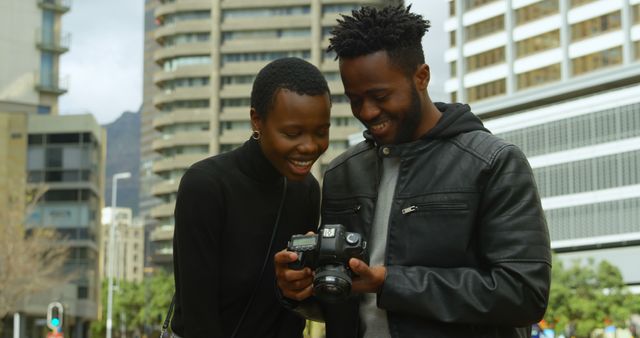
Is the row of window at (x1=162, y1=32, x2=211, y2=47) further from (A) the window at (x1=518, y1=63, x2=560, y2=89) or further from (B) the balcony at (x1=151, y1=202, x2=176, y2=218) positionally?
(A) the window at (x1=518, y1=63, x2=560, y2=89)

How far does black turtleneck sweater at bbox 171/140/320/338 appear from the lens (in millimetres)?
3779

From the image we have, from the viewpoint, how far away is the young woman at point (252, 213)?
12.1ft

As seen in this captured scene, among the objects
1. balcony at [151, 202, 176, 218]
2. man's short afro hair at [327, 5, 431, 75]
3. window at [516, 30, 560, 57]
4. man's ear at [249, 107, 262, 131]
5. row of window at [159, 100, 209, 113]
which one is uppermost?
window at [516, 30, 560, 57]

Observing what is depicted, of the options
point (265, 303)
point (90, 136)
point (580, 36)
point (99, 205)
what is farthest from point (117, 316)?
point (265, 303)

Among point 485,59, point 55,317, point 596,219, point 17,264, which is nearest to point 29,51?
point 17,264

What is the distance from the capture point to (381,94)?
3508mm

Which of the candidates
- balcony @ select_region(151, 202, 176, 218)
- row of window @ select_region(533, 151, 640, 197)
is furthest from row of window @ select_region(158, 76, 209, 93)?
row of window @ select_region(533, 151, 640, 197)

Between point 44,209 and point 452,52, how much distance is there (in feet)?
113

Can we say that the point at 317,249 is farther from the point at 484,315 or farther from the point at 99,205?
the point at 99,205

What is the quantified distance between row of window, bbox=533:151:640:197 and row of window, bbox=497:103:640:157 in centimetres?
121

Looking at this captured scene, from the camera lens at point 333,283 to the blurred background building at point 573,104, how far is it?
226 ft

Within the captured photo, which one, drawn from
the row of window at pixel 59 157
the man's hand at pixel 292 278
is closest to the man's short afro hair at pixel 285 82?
the man's hand at pixel 292 278

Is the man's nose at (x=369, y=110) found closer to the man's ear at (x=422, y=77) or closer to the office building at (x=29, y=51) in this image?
the man's ear at (x=422, y=77)

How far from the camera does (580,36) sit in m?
77.6
